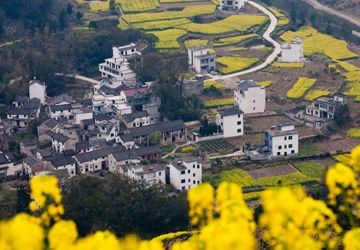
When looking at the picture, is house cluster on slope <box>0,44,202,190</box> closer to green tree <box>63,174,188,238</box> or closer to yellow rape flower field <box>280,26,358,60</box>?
green tree <box>63,174,188,238</box>

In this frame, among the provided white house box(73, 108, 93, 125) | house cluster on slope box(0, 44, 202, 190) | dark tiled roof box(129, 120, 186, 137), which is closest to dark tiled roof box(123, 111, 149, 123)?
house cluster on slope box(0, 44, 202, 190)

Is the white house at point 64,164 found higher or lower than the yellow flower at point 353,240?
lower

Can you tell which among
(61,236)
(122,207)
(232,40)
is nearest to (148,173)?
(122,207)

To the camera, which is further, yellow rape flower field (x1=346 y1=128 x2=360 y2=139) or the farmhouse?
yellow rape flower field (x1=346 y1=128 x2=360 y2=139)

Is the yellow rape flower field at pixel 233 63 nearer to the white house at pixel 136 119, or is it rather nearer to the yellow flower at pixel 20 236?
the white house at pixel 136 119

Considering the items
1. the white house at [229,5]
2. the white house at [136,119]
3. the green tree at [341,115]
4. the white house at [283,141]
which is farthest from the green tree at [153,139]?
the white house at [229,5]

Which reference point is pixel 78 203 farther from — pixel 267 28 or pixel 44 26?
pixel 267 28
